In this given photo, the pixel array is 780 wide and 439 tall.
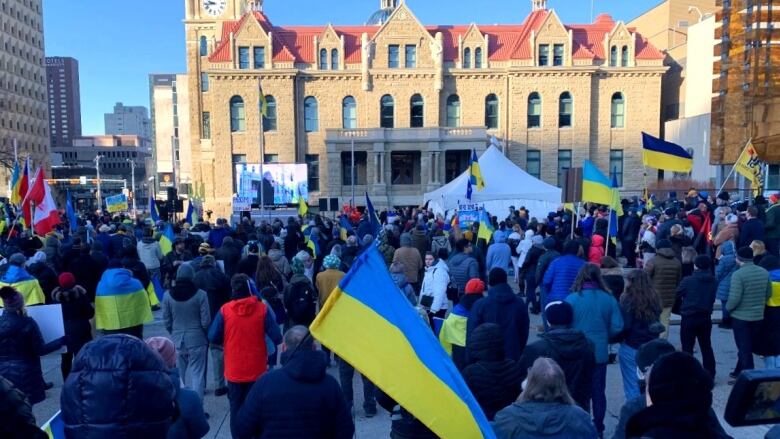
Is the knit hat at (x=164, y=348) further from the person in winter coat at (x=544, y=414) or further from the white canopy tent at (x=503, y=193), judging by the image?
the white canopy tent at (x=503, y=193)

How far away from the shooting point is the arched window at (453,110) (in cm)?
3644

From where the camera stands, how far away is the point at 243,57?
1388 inches

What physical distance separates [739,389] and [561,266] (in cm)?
510

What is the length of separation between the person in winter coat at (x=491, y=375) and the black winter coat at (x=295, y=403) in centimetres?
97

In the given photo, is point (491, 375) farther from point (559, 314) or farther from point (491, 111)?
point (491, 111)

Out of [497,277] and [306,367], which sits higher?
[497,277]

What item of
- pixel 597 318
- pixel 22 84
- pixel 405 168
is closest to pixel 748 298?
pixel 597 318

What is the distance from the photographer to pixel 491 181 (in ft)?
66.9

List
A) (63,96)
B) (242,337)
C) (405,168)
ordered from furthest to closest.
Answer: (63,96) < (405,168) < (242,337)

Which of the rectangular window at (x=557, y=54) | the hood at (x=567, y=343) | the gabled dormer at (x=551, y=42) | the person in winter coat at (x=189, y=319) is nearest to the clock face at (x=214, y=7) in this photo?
the gabled dormer at (x=551, y=42)

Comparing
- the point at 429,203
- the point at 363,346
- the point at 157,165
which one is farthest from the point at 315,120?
the point at 157,165

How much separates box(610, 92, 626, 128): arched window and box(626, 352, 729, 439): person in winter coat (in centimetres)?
3710

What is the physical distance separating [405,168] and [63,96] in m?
168

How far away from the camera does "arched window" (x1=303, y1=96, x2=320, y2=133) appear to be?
36000mm
